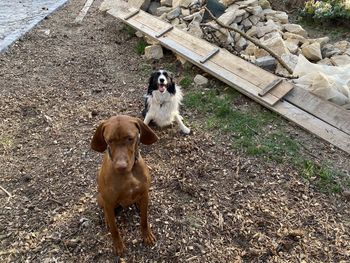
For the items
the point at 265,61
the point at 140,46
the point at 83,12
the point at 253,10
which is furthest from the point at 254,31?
the point at 83,12

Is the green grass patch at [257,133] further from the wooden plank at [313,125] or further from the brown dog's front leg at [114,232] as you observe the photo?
the brown dog's front leg at [114,232]

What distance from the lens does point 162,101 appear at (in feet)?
14.5

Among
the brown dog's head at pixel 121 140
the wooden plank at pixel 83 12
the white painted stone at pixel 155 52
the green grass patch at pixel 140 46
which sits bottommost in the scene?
the wooden plank at pixel 83 12

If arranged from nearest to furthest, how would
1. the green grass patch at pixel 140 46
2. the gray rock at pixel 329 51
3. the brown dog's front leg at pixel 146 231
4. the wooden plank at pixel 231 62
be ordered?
Result: the brown dog's front leg at pixel 146 231, the wooden plank at pixel 231 62, the gray rock at pixel 329 51, the green grass patch at pixel 140 46

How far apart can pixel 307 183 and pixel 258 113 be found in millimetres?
1325

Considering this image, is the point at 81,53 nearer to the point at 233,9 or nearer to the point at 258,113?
the point at 233,9

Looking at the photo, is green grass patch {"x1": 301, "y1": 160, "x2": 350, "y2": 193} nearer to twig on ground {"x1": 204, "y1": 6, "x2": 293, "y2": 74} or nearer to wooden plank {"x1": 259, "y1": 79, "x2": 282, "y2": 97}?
wooden plank {"x1": 259, "y1": 79, "x2": 282, "y2": 97}

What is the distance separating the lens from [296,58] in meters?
5.59

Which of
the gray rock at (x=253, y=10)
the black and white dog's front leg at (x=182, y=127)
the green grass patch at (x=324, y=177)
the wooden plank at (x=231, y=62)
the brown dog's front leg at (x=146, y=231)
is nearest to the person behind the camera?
the brown dog's front leg at (x=146, y=231)

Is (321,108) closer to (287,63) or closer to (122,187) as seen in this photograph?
(287,63)

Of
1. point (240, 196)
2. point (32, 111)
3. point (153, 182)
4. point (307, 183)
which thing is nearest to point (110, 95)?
point (32, 111)

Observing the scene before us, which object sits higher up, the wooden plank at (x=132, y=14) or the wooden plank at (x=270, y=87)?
the wooden plank at (x=270, y=87)

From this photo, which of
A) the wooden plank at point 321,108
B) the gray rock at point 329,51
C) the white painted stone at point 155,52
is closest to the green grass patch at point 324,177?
the wooden plank at point 321,108

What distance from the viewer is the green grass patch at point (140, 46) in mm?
6285
